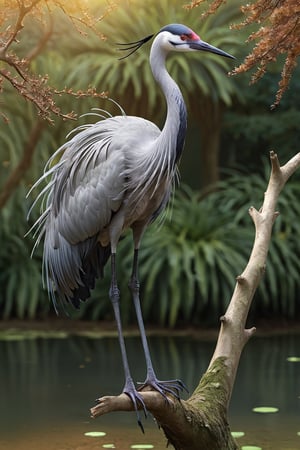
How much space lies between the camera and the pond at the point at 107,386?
488 centimetres

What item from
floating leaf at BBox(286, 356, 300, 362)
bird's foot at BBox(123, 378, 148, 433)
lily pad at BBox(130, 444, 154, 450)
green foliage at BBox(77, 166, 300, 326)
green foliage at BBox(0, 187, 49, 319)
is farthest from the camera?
green foliage at BBox(0, 187, 49, 319)

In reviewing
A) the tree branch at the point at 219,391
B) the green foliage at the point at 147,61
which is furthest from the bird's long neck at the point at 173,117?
the green foliage at the point at 147,61

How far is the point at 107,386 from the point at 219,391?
2.03 meters

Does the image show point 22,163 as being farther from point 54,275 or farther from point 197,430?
point 197,430

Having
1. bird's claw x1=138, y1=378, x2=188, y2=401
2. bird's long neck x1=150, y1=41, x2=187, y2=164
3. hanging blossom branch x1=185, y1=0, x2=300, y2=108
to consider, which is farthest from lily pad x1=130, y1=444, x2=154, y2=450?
hanging blossom branch x1=185, y1=0, x2=300, y2=108

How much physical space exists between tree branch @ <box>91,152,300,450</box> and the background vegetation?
12.0 ft

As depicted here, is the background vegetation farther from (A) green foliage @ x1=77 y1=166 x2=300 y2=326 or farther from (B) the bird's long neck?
(B) the bird's long neck

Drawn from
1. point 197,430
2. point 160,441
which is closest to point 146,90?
point 160,441

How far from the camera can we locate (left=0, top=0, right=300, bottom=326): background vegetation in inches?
334

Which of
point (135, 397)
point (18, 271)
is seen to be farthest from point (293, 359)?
point (135, 397)

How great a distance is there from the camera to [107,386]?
6031 millimetres

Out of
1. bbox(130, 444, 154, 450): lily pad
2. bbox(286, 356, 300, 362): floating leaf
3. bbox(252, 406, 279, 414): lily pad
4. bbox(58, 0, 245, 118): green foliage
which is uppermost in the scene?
bbox(58, 0, 245, 118): green foliage

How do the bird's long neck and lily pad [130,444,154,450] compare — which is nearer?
the bird's long neck

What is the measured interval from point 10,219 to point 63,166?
16.6ft
